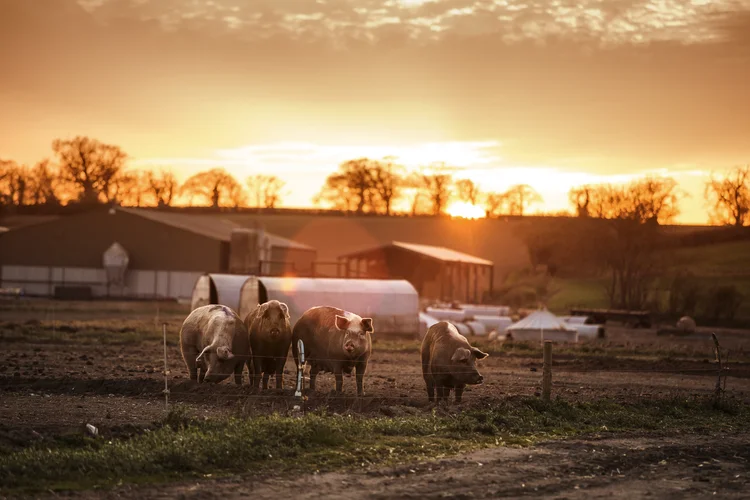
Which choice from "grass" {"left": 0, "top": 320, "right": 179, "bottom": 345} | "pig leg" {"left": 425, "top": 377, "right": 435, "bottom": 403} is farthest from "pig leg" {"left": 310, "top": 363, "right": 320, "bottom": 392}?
"grass" {"left": 0, "top": 320, "right": 179, "bottom": 345}

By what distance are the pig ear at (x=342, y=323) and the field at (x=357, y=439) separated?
132 cm

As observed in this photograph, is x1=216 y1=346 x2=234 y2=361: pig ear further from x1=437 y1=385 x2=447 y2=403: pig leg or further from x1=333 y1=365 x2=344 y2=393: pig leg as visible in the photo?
x1=437 y1=385 x2=447 y2=403: pig leg

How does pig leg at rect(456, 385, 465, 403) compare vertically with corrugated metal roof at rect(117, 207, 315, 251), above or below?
below

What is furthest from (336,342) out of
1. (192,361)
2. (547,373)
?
(547,373)

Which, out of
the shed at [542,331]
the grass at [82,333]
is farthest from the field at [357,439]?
the shed at [542,331]

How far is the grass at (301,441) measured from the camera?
1114 cm

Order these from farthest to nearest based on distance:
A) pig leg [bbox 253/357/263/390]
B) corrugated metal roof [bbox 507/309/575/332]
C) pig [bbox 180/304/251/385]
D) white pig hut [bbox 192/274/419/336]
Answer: corrugated metal roof [bbox 507/309/575/332] → white pig hut [bbox 192/274/419/336] → pig leg [bbox 253/357/263/390] → pig [bbox 180/304/251/385]

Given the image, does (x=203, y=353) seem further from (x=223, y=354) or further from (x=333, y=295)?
(x=333, y=295)

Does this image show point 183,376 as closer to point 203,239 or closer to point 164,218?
point 203,239

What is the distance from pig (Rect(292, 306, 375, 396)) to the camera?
719 inches

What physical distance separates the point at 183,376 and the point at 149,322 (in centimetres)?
2537

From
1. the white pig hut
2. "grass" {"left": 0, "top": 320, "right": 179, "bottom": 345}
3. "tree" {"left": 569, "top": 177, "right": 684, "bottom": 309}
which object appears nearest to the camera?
"grass" {"left": 0, "top": 320, "right": 179, "bottom": 345}

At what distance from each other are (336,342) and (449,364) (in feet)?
6.99

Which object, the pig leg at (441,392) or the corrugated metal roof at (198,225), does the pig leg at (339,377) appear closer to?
the pig leg at (441,392)
